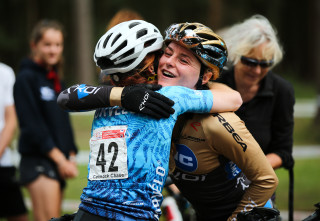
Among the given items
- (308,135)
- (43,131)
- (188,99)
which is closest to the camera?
(188,99)

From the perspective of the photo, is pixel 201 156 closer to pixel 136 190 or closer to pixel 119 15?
pixel 136 190

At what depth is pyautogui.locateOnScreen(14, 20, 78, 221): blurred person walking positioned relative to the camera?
16.7 feet

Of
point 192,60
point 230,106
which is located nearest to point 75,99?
point 192,60

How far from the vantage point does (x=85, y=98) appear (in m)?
2.76

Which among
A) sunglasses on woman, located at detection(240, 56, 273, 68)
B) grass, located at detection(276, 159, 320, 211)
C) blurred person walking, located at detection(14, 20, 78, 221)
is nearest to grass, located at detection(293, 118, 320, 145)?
grass, located at detection(276, 159, 320, 211)

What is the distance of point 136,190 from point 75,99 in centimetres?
68

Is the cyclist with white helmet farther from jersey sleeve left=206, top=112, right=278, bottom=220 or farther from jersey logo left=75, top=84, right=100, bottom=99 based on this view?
jersey sleeve left=206, top=112, right=278, bottom=220

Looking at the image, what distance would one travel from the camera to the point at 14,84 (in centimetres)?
521

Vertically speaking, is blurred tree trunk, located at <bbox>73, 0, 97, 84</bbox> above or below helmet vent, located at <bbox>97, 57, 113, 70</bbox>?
below

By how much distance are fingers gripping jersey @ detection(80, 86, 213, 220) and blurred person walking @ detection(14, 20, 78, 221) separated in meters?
2.56

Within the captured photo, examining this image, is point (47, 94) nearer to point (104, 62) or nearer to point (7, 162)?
point (7, 162)

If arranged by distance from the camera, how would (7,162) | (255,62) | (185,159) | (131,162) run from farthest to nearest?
(7,162) < (255,62) < (185,159) < (131,162)

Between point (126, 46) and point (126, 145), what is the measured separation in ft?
2.11

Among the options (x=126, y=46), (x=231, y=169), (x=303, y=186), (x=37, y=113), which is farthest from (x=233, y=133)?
(x=303, y=186)
